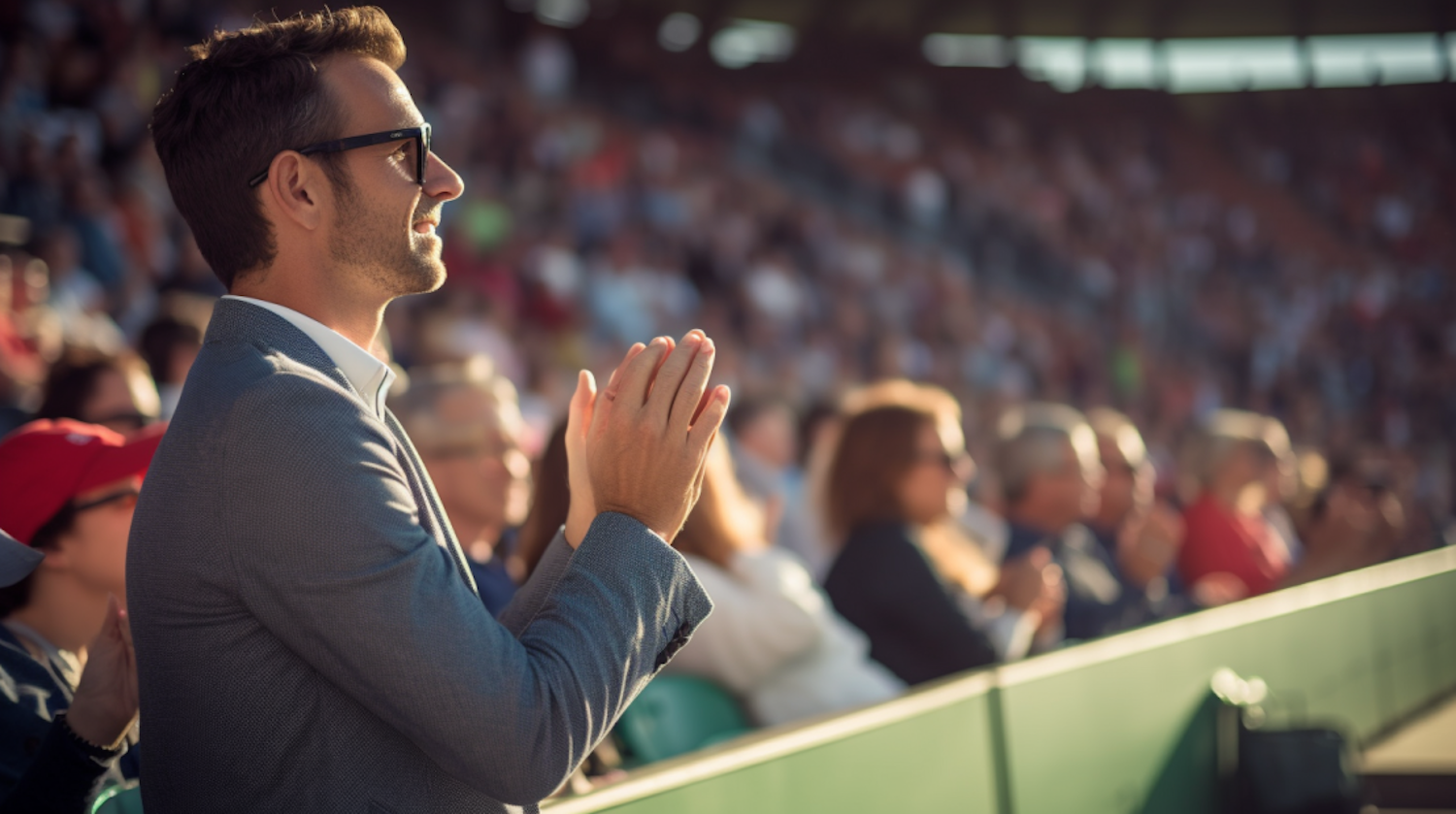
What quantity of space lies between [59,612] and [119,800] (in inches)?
20.6

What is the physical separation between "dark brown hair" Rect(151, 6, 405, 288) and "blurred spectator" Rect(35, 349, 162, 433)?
74.9 inches

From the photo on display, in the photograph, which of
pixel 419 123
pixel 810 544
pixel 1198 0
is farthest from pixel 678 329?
pixel 1198 0

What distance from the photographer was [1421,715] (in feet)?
18.4

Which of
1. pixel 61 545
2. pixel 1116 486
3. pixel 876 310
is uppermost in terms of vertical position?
pixel 61 545

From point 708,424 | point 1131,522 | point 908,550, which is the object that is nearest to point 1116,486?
point 1131,522

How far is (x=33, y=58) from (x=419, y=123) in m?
8.08

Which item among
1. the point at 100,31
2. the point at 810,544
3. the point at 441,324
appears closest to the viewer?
the point at 810,544

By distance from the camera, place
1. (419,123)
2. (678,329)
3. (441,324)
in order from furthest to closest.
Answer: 1. (678,329)
2. (441,324)
3. (419,123)

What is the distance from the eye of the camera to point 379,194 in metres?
1.47

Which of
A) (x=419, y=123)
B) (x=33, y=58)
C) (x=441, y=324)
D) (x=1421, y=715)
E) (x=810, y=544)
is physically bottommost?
(x=1421, y=715)

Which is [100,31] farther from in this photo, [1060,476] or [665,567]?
[665,567]

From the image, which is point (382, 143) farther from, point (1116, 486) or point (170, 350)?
point (1116, 486)

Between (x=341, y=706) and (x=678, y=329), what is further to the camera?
(x=678, y=329)

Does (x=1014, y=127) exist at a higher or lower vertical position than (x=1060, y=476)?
higher
